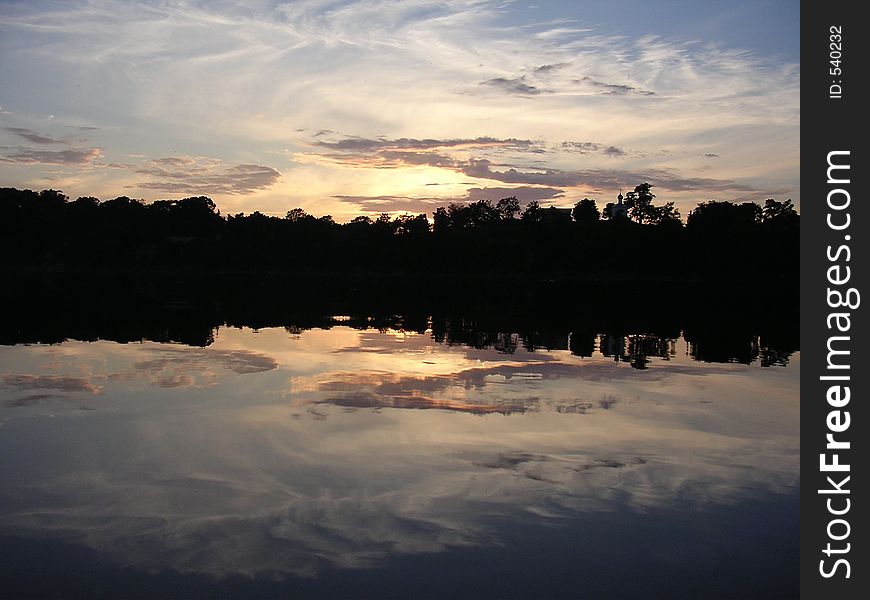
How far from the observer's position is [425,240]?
513 ft

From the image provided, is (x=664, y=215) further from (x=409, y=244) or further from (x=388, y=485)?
(x=388, y=485)

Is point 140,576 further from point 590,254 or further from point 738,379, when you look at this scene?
point 590,254

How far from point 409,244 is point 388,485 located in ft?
473

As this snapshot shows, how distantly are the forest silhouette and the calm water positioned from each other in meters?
122

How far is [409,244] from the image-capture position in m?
155

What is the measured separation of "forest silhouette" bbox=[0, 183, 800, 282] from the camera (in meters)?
140

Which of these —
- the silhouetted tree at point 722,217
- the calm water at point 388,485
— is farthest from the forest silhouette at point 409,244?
the calm water at point 388,485

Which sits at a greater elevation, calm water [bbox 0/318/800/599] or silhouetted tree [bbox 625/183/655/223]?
silhouetted tree [bbox 625/183/655/223]

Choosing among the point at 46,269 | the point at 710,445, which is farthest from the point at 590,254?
the point at 710,445

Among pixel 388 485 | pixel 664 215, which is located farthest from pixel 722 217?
pixel 388 485

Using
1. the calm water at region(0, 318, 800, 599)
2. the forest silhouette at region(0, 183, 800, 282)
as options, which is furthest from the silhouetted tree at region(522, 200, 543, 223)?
the calm water at region(0, 318, 800, 599)

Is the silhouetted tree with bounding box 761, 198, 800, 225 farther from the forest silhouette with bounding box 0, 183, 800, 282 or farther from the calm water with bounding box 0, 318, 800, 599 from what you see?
the calm water with bounding box 0, 318, 800, 599

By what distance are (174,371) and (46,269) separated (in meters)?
135

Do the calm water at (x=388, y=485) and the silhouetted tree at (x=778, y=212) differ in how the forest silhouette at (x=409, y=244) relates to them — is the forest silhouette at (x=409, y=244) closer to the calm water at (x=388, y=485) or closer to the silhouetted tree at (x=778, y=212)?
the silhouetted tree at (x=778, y=212)
